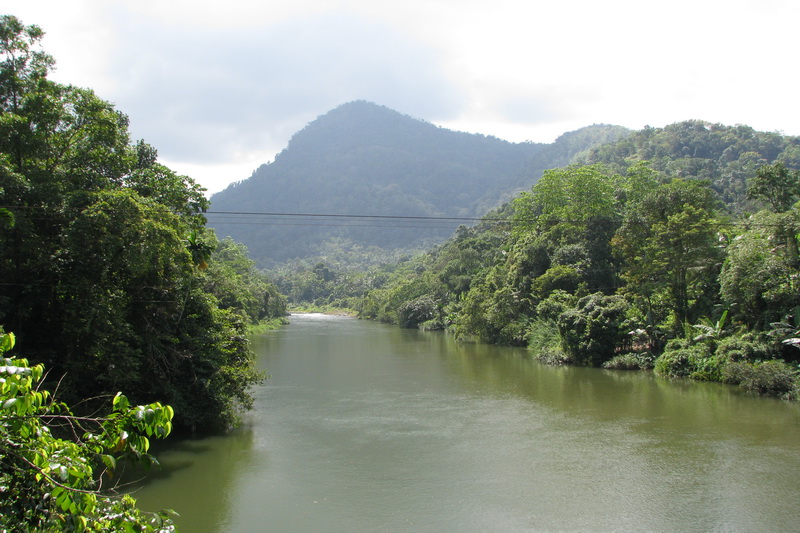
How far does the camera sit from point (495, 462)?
12766 mm

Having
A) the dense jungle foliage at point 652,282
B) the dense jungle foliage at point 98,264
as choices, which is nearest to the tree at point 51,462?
the dense jungle foliage at point 98,264

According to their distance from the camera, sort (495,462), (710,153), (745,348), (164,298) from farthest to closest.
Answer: (710,153) → (745,348) → (164,298) → (495,462)

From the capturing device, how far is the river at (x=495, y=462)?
9789 mm

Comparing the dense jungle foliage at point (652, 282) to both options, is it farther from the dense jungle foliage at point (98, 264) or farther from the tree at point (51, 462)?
the tree at point (51, 462)

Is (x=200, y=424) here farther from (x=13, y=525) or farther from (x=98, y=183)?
(x=13, y=525)

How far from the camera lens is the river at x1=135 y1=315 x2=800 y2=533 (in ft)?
32.1

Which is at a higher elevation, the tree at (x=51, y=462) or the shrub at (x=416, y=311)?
the tree at (x=51, y=462)

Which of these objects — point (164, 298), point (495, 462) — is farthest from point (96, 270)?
point (495, 462)

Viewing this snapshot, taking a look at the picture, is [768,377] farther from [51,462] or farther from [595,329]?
[51,462]

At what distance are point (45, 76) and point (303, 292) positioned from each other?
106338mm

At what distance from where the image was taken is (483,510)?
10.1 metres

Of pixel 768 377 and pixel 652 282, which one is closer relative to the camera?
pixel 768 377

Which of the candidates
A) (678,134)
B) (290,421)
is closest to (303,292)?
(678,134)

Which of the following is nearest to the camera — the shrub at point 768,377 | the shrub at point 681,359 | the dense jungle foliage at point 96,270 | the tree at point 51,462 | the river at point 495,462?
the tree at point 51,462
